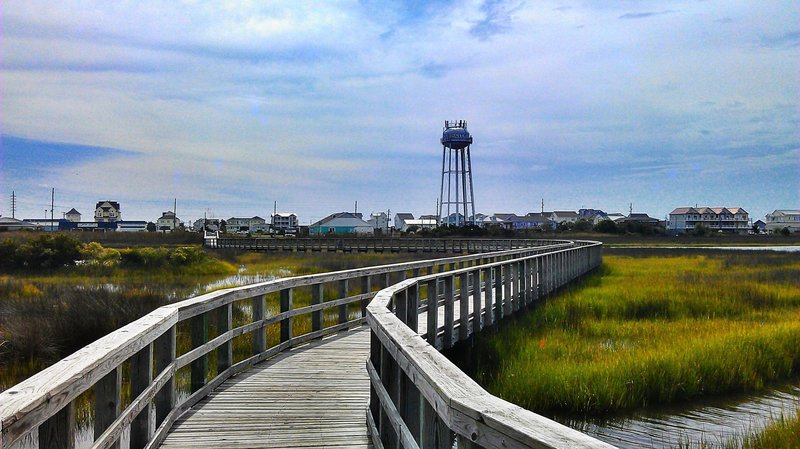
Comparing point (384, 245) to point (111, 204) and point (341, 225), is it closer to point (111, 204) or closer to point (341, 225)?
point (341, 225)

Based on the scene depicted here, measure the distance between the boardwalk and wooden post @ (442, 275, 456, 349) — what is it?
154cm

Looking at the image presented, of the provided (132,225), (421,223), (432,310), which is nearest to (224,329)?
(432,310)

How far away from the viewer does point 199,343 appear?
666 cm

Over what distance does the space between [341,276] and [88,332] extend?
538cm

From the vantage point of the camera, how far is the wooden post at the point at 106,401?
3.73 metres

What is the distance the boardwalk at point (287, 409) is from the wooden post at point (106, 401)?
4.76 ft

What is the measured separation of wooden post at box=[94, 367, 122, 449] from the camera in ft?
12.2

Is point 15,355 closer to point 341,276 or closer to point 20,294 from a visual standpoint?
point 341,276

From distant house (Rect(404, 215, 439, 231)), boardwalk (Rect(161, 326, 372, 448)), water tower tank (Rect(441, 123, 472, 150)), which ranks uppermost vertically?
water tower tank (Rect(441, 123, 472, 150))

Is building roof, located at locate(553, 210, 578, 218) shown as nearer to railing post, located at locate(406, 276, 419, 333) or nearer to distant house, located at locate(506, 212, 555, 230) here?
distant house, located at locate(506, 212, 555, 230)

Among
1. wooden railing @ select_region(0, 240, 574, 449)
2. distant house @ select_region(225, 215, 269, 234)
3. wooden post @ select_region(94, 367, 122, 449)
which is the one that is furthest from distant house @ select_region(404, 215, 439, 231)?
wooden post @ select_region(94, 367, 122, 449)

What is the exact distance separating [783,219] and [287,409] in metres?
163

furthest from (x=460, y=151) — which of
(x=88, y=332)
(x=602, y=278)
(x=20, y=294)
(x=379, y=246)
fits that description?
(x=88, y=332)

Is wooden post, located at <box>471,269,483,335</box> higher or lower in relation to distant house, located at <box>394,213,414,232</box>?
lower
